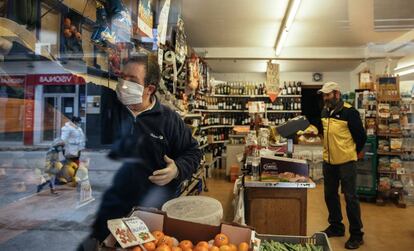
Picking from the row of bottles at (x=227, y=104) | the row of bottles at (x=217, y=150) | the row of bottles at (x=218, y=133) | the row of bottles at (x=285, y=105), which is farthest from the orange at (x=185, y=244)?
the row of bottles at (x=285, y=105)

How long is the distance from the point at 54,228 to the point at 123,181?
528mm

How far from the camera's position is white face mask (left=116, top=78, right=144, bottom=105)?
5.80 ft

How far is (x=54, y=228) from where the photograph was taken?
4.25ft

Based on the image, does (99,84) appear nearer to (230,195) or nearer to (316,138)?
(230,195)

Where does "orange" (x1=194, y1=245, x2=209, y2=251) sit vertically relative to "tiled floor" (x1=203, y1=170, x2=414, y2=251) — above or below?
above

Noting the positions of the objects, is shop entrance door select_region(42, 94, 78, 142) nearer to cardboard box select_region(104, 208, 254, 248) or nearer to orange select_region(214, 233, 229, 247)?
cardboard box select_region(104, 208, 254, 248)

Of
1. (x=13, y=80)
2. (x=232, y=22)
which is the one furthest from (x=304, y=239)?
(x=232, y=22)

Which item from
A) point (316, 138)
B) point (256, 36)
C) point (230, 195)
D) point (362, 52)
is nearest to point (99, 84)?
point (230, 195)

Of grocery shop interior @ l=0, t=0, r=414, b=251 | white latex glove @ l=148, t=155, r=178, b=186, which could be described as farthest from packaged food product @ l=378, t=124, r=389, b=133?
white latex glove @ l=148, t=155, r=178, b=186

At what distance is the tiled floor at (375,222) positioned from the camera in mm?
4039

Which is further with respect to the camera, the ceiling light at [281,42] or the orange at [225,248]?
the ceiling light at [281,42]

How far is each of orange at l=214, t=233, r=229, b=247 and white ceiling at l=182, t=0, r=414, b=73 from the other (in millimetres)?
4616

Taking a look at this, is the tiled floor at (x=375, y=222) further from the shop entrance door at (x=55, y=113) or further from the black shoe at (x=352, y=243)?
the shop entrance door at (x=55, y=113)

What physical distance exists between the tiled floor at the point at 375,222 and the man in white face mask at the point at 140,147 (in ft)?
9.84
